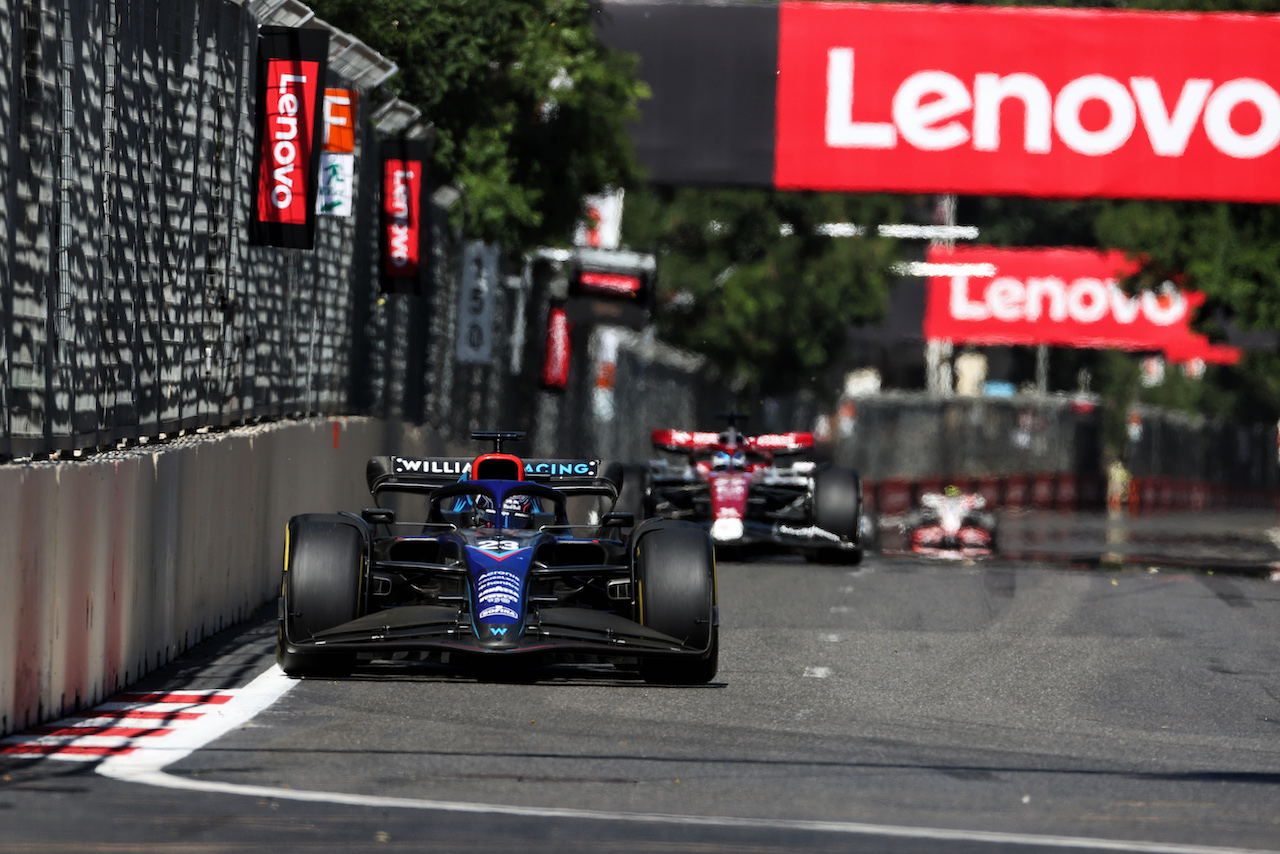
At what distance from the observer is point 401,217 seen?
2222 centimetres

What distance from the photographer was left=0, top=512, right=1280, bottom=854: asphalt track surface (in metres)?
Answer: 7.29

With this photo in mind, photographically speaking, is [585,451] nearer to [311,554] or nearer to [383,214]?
Answer: [383,214]

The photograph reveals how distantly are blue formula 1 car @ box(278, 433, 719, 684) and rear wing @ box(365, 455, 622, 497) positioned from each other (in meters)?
0.43

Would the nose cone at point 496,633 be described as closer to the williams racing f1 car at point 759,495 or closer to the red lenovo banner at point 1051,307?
the williams racing f1 car at point 759,495

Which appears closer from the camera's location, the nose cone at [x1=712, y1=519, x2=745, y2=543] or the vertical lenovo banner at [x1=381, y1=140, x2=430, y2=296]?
the nose cone at [x1=712, y1=519, x2=745, y2=543]

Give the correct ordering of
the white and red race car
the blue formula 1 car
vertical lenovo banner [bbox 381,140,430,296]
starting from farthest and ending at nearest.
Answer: the white and red race car
vertical lenovo banner [bbox 381,140,430,296]
the blue formula 1 car

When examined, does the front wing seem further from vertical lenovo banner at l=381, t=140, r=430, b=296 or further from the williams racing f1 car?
vertical lenovo banner at l=381, t=140, r=430, b=296

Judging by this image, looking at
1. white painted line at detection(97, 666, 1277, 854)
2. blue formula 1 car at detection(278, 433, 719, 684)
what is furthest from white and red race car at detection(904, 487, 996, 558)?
white painted line at detection(97, 666, 1277, 854)

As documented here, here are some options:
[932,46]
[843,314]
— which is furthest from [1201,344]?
[932,46]

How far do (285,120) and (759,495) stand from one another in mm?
7614

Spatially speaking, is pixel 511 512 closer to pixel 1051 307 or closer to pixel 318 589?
pixel 318 589

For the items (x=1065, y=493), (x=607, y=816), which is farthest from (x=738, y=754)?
(x=1065, y=493)

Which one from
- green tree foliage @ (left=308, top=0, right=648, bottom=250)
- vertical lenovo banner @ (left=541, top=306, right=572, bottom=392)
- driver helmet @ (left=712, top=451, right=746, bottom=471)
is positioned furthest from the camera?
vertical lenovo banner @ (left=541, top=306, right=572, bottom=392)

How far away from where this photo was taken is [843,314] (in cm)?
5381
